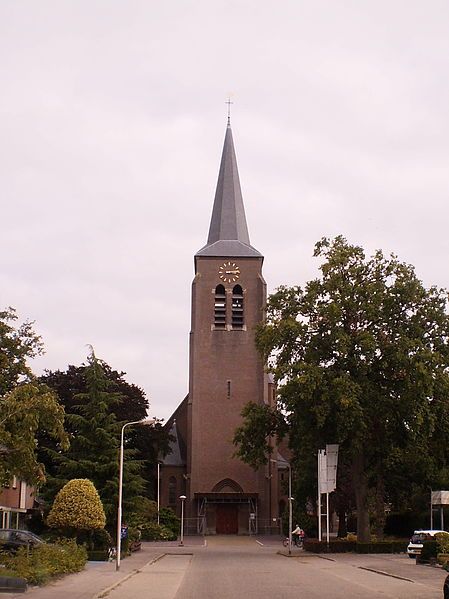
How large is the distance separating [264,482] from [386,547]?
2312cm

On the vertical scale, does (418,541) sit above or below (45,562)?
below

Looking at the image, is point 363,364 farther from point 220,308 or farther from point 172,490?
point 172,490

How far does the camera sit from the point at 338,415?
39125 mm

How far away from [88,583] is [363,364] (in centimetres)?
2165

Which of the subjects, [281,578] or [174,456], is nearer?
[281,578]

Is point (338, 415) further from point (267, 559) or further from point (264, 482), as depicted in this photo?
point (264, 482)

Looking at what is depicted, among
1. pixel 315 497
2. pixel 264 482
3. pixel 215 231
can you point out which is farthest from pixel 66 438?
pixel 215 231

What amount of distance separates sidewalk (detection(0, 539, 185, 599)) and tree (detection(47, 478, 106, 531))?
1.70 m

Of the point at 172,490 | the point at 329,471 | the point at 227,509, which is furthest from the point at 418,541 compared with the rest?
the point at 172,490

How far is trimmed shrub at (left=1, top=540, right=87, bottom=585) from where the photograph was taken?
68.6 ft

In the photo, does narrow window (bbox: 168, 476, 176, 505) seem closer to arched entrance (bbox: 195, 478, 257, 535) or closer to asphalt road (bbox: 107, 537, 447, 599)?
arched entrance (bbox: 195, 478, 257, 535)

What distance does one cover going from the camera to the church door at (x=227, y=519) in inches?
2475

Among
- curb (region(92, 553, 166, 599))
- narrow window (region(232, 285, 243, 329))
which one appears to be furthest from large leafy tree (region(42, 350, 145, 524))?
narrow window (region(232, 285, 243, 329))

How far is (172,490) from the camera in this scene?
2643 inches
